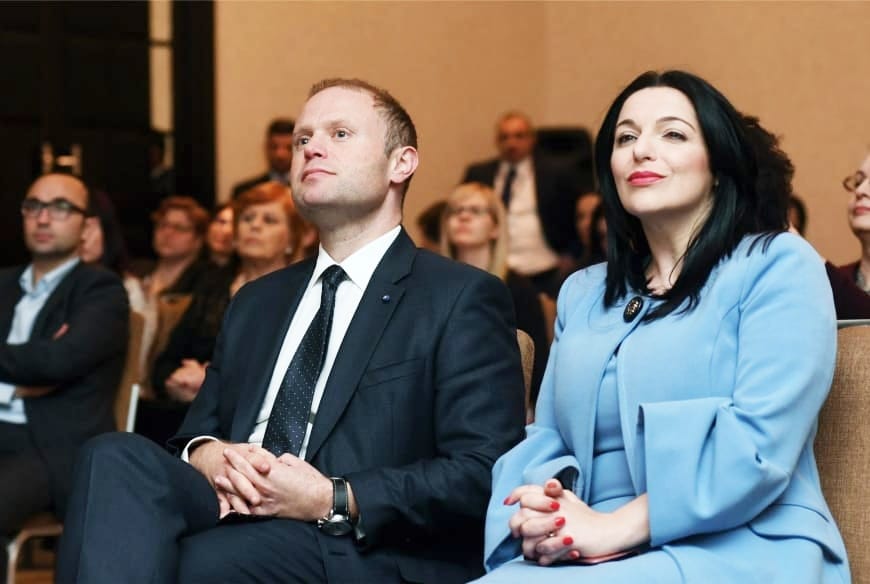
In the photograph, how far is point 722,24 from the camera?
22.3 feet

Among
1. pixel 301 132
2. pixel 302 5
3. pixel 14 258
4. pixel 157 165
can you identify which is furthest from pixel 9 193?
pixel 301 132

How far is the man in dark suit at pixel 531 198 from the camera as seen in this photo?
23.5 ft

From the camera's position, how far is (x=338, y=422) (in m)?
2.51

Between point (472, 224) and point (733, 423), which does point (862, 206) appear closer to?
point (733, 423)

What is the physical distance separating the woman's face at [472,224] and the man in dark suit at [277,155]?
5.36ft

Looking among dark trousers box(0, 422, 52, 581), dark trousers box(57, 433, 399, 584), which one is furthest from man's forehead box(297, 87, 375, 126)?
dark trousers box(0, 422, 52, 581)

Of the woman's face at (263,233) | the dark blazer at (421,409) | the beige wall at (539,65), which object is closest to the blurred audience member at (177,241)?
the beige wall at (539,65)

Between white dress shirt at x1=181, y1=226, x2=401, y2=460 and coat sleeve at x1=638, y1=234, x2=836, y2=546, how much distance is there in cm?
76

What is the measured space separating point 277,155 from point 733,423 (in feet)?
16.5

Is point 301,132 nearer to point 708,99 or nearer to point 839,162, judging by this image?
point 708,99

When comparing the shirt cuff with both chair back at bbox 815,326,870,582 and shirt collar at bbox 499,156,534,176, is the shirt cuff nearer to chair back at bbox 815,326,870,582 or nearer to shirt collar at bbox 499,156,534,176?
chair back at bbox 815,326,870,582

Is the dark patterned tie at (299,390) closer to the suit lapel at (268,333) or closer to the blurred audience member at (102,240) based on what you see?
the suit lapel at (268,333)

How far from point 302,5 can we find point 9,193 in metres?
1.93

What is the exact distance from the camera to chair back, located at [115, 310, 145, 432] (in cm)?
388
